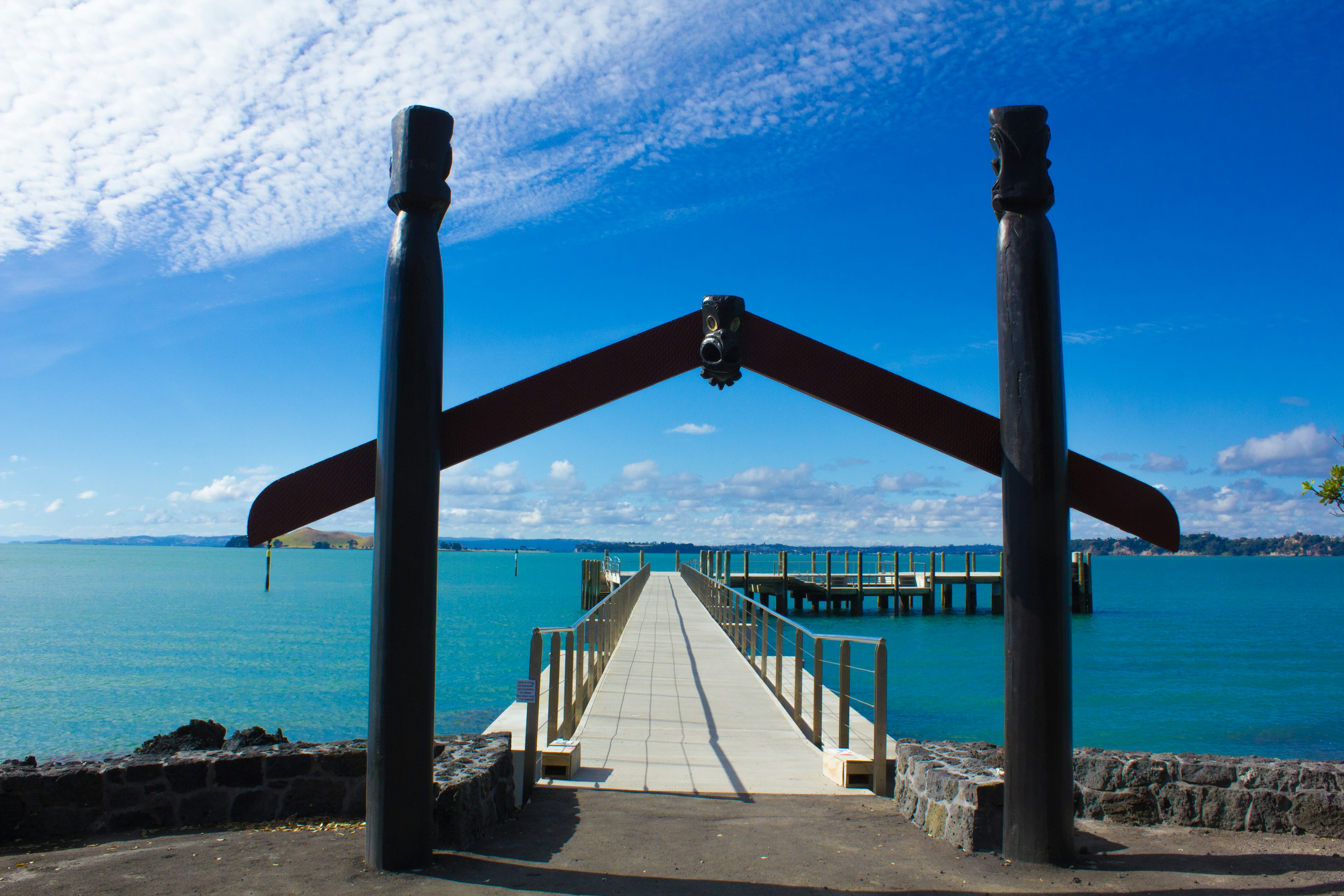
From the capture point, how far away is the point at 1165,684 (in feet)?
72.4

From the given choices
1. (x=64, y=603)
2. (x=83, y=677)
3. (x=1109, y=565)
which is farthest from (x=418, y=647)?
(x=1109, y=565)

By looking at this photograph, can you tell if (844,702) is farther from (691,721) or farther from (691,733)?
(691,721)

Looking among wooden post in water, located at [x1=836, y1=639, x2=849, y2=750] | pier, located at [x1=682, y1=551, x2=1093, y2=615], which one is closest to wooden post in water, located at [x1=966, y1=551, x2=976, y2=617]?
pier, located at [x1=682, y1=551, x2=1093, y2=615]

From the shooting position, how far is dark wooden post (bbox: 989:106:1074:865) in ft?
12.6

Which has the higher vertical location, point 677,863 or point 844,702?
point 844,702

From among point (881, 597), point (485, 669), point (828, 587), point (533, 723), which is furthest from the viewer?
point (881, 597)

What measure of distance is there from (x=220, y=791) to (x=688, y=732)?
4.06 meters

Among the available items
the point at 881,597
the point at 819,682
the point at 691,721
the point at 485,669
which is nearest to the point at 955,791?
the point at 819,682

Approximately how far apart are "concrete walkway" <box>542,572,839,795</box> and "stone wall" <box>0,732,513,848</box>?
1382mm

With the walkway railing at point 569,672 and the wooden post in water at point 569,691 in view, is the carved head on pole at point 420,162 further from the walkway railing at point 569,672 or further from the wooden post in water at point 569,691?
the wooden post in water at point 569,691

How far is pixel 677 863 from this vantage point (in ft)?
13.0

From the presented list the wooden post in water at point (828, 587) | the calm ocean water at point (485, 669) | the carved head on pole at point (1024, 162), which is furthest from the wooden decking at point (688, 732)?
the wooden post in water at point (828, 587)

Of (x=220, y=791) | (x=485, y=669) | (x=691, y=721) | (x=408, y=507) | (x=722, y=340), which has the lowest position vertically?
(x=485, y=669)

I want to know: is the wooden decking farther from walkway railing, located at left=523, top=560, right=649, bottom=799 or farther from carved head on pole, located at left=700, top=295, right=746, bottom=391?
carved head on pole, located at left=700, top=295, right=746, bottom=391
